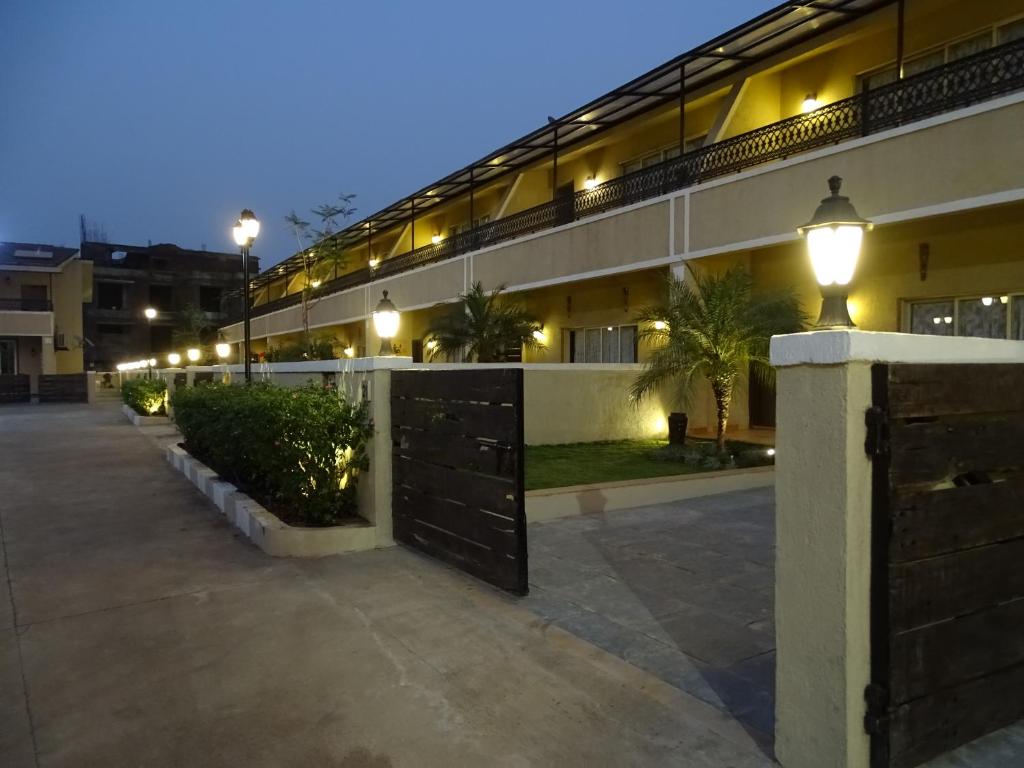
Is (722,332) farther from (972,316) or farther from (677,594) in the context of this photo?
(677,594)

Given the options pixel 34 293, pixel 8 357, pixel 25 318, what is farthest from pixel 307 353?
pixel 8 357

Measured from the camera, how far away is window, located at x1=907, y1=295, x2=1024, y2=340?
1108 cm

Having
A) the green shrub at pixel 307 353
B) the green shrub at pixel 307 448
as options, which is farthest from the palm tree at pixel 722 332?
the green shrub at pixel 307 353

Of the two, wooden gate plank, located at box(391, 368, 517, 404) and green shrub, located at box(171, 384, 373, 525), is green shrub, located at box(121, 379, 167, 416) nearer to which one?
green shrub, located at box(171, 384, 373, 525)

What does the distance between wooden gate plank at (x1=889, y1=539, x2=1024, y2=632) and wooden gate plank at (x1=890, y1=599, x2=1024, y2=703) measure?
1.8 inches

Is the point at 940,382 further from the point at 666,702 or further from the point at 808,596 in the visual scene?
the point at 666,702

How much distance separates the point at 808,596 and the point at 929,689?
64cm

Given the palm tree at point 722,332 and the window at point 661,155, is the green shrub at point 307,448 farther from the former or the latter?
the window at point 661,155

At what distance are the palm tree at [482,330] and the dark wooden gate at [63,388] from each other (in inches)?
1037

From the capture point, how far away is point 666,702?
12.1 ft

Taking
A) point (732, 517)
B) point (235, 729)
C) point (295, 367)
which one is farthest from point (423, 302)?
point (235, 729)

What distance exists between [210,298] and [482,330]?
146ft

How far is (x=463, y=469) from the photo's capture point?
18.9 feet

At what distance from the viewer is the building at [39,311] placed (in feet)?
123
